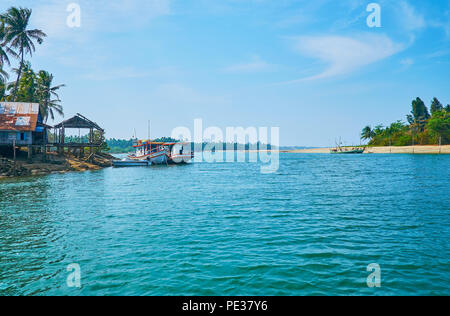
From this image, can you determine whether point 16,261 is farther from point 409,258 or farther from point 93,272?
point 409,258

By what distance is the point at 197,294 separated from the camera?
7145mm

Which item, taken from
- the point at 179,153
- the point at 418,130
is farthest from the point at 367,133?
Answer: the point at 179,153

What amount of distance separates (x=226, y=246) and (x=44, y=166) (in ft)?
126

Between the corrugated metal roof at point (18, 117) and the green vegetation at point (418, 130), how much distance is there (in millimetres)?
111395

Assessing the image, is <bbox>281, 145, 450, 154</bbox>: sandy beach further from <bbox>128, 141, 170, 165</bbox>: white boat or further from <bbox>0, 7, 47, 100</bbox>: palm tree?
<bbox>0, 7, 47, 100</bbox>: palm tree

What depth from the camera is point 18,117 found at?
39.1 meters

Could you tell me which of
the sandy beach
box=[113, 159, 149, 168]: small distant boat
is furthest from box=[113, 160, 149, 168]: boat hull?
the sandy beach

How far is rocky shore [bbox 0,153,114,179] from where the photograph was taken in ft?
113

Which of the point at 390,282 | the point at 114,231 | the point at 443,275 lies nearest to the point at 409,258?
the point at 443,275

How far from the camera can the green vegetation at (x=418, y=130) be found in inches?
3915

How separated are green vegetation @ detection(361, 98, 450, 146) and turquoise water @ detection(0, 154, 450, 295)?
101040 mm

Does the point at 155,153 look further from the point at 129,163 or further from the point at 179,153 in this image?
the point at 129,163

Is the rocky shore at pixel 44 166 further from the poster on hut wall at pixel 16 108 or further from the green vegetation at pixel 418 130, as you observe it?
the green vegetation at pixel 418 130

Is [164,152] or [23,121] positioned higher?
[23,121]
